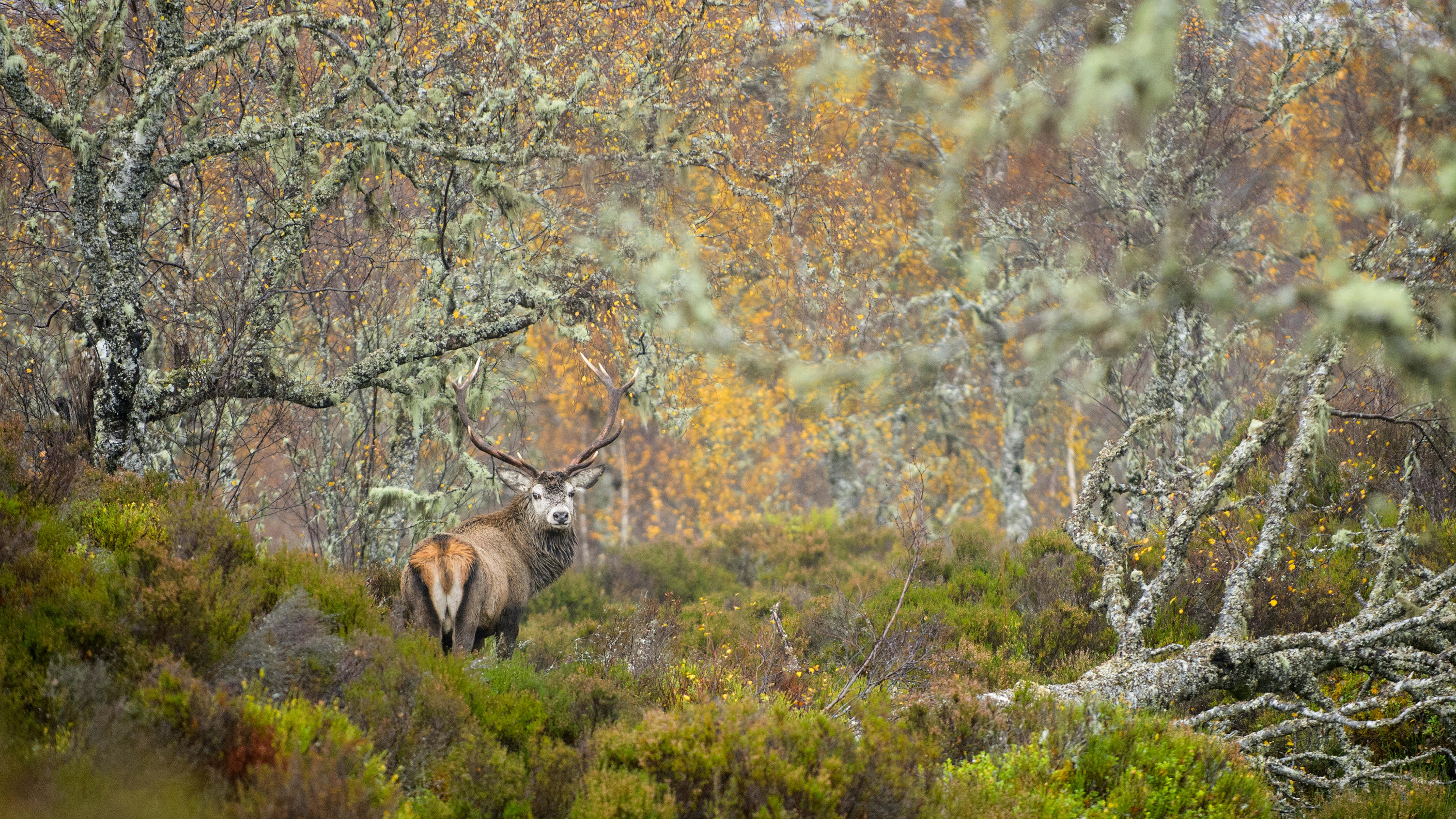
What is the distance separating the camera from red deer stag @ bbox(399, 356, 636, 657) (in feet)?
21.9

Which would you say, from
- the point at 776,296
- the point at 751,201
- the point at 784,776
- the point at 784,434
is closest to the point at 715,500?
the point at 784,434

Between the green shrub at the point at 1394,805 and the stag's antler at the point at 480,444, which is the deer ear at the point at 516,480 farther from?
the green shrub at the point at 1394,805

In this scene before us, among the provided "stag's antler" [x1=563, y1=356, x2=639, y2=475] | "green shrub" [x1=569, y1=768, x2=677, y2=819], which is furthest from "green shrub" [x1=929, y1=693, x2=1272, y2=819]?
"stag's antler" [x1=563, y1=356, x2=639, y2=475]

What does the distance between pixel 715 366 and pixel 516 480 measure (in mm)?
7732

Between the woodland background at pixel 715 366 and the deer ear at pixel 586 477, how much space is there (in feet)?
4.14

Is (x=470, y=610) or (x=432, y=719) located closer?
(x=432, y=719)

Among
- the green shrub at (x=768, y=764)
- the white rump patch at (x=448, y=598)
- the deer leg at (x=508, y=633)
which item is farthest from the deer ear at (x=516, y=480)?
the green shrub at (x=768, y=764)

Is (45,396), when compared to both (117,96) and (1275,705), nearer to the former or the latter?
(117,96)

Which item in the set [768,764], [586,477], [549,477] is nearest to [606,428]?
[586,477]

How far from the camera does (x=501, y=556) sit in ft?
25.4

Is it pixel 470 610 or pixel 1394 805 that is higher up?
pixel 470 610

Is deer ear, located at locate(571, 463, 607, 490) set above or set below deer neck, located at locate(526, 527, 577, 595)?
above

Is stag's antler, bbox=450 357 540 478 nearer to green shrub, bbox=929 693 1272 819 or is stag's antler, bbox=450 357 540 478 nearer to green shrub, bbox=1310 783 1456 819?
green shrub, bbox=929 693 1272 819

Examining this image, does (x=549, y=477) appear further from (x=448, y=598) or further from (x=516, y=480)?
(x=448, y=598)
